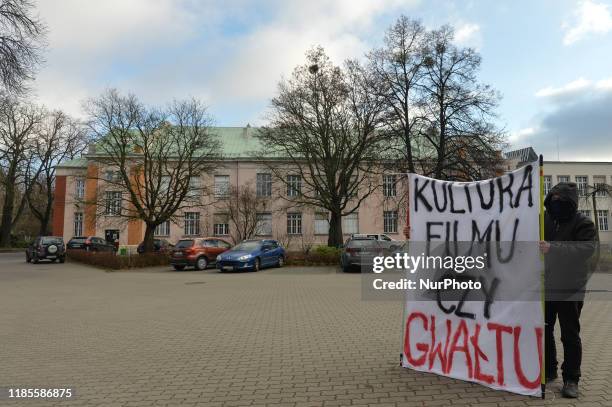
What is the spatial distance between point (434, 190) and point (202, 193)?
30674 millimetres

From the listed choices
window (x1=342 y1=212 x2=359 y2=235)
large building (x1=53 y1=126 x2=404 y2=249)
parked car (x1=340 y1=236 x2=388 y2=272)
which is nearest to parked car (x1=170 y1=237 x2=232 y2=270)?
parked car (x1=340 y1=236 x2=388 y2=272)

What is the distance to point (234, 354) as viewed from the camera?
625 cm

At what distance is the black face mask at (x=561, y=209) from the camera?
14.9 ft

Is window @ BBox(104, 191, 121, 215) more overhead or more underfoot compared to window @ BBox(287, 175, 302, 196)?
more underfoot

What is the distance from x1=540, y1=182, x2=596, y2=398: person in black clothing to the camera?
4398 mm

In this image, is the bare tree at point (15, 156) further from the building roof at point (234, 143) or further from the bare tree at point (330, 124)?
the bare tree at point (330, 124)

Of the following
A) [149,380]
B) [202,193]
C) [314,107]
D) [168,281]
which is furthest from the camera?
[202,193]

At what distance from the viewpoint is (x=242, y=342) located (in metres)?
7.00

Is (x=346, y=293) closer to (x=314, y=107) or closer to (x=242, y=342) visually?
(x=242, y=342)

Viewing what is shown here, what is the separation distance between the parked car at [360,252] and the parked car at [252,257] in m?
4.22

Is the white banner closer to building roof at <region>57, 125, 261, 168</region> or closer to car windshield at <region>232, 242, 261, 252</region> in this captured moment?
car windshield at <region>232, 242, 261, 252</region>

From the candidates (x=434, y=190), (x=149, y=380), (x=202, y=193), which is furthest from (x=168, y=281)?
(x=202, y=193)

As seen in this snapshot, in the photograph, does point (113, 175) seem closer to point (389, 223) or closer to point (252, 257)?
point (252, 257)

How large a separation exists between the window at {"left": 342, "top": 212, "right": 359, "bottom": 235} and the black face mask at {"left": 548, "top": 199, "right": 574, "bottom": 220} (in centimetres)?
4681
